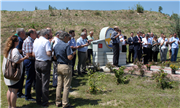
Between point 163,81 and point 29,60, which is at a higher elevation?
point 29,60

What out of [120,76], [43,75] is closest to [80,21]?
[120,76]

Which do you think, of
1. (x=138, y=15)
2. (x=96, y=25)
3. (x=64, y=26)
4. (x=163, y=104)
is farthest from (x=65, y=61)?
(x=138, y=15)

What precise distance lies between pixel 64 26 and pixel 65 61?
2501 centimetres

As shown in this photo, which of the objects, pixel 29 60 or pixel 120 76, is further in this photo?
pixel 120 76

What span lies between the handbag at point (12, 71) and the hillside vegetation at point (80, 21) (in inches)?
822

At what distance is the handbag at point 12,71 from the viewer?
3.35 metres


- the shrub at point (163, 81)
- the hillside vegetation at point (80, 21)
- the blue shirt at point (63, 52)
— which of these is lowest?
the shrub at point (163, 81)

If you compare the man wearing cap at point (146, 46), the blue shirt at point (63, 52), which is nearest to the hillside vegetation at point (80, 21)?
the man wearing cap at point (146, 46)

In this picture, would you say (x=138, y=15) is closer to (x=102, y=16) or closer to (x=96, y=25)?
(x=102, y=16)

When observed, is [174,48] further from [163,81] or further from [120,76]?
[120,76]

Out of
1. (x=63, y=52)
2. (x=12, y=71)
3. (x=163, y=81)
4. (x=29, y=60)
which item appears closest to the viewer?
(x=12, y=71)

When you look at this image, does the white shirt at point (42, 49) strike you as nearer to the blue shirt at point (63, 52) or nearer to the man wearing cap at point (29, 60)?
the blue shirt at point (63, 52)

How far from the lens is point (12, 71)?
338cm

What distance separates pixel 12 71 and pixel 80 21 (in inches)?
1162
